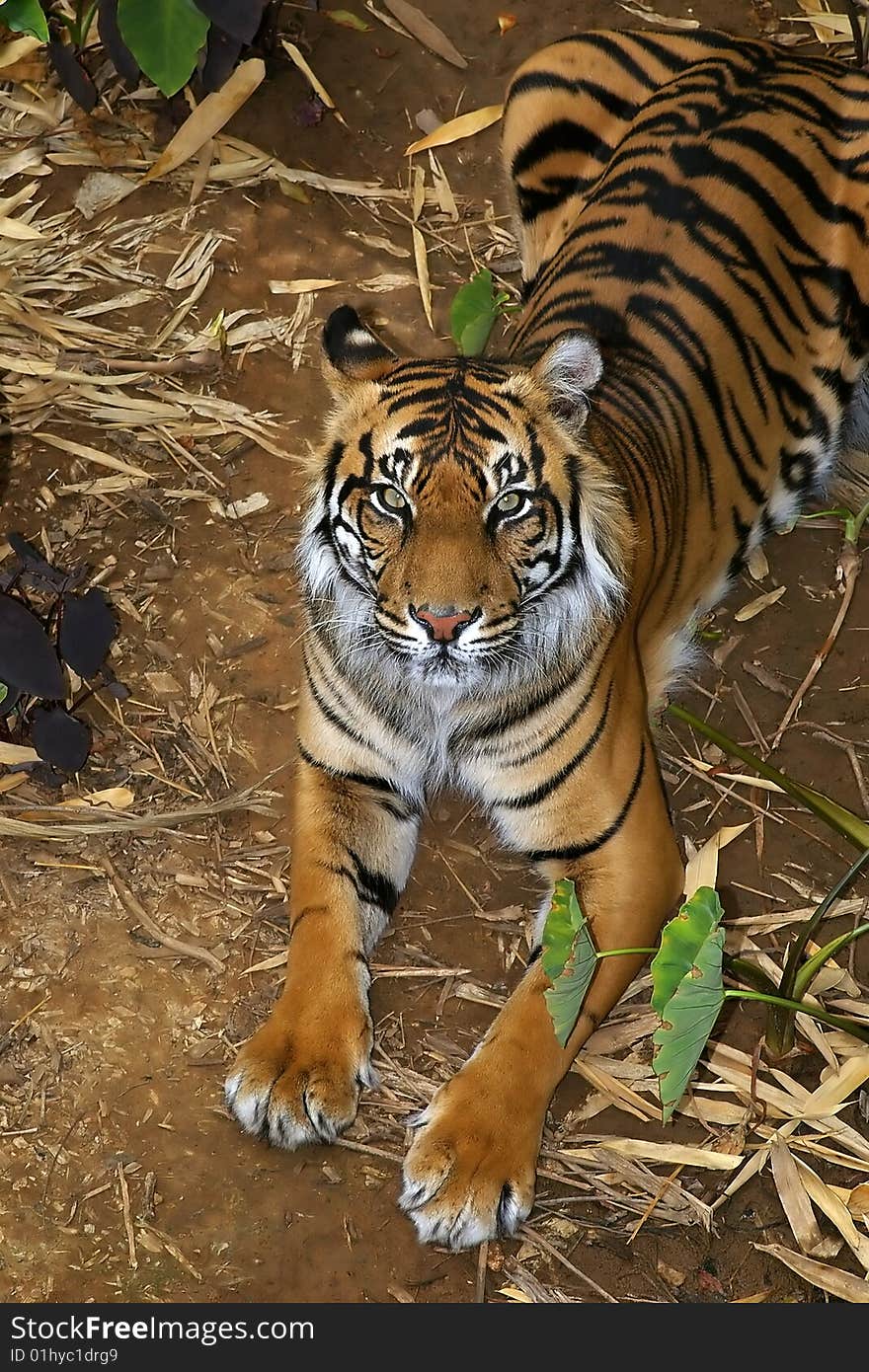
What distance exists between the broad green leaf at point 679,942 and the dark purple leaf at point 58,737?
4.95ft

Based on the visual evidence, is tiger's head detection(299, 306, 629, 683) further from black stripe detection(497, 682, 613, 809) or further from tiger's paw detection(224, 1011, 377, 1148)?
tiger's paw detection(224, 1011, 377, 1148)

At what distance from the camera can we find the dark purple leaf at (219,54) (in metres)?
4.11

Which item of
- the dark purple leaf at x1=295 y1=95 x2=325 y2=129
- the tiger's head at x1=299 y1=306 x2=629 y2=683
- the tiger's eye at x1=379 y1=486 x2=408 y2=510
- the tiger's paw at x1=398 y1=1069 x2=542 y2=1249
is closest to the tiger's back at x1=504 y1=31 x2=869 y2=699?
the tiger's head at x1=299 y1=306 x2=629 y2=683

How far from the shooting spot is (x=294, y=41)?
4656mm

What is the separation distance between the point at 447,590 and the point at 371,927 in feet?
2.80

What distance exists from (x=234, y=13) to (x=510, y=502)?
1.92 metres

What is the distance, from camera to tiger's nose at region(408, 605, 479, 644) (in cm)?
253

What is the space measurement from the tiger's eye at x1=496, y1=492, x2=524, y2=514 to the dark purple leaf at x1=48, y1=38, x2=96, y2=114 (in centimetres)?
246

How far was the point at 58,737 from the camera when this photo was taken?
3.23 metres

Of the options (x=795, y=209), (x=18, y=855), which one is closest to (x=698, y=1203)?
(x=18, y=855)

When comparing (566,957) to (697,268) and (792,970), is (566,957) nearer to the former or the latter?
(792,970)

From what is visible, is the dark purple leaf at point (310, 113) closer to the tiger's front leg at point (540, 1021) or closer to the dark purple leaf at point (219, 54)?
the dark purple leaf at point (219, 54)

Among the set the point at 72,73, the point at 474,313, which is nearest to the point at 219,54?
the point at 72,73

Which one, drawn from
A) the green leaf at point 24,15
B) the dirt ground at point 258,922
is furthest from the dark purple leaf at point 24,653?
the green leaf at point 24,15
